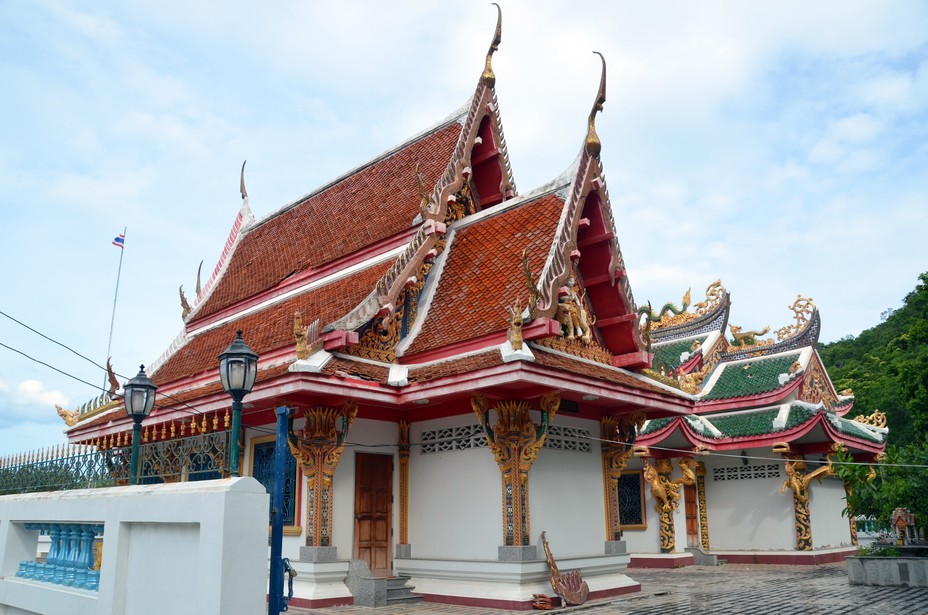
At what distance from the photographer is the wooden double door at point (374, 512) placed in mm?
10602

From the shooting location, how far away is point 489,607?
32.0 ft

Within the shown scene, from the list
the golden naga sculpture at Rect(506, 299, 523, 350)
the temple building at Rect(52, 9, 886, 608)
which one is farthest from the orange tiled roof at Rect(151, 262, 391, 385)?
the golden naga sculpture at Rect(506, 299, 523, 350)

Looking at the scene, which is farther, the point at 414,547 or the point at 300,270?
the point at 300,270

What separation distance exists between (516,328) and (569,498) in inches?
119

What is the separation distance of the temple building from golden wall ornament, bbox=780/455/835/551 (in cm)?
389

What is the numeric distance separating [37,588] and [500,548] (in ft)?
16.9

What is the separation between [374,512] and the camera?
10.9 metres

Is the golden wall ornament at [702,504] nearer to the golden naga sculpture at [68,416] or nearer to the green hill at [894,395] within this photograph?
the green hill at [894,395]

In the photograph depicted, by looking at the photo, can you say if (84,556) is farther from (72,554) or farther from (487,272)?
(487,272)

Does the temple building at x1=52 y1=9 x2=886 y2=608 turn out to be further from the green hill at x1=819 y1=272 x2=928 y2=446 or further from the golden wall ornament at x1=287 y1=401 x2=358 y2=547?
the green hill at x1=819 y1=272 x2=928 y2=446

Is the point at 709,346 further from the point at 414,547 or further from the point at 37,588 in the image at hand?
the point at 37,588

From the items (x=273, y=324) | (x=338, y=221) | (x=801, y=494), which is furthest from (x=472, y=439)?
(x=801, y=494)

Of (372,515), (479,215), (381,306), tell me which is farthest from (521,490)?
(479,215)

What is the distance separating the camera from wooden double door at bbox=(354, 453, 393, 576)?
34.8 ft
